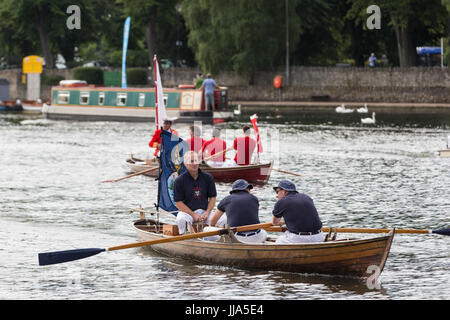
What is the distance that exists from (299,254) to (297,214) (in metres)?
0.82

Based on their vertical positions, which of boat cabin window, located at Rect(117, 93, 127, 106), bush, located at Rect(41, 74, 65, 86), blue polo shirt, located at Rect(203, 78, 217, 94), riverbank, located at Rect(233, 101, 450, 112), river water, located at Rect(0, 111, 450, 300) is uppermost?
bush, located at Rect(41, 74, 65, 86)

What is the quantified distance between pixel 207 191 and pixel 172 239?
1.22 metres

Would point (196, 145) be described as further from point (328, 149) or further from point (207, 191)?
point (328, 149)

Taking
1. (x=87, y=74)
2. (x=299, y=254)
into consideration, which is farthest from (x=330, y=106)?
(x=299, y=254)

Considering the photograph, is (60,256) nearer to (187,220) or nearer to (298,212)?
(187,220)

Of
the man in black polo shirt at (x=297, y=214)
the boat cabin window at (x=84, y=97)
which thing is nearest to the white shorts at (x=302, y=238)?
the man in black polo shirt at (x=297, y=214)

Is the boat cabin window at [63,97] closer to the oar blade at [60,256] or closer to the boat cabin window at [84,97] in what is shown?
the boat cabin window at [84,97]

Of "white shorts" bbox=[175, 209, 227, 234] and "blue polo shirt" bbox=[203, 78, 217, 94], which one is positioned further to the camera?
"blue polo shirt" bbox=[203, 78, 217, 94]

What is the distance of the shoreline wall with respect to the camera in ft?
234

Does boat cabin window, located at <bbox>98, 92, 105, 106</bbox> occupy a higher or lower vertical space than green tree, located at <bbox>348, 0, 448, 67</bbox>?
lower

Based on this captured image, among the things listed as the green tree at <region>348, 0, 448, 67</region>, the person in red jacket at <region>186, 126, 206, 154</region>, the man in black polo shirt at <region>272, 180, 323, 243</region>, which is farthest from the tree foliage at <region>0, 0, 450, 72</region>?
the man in black polo shirt at <region>272, 180, 323, 243</region>

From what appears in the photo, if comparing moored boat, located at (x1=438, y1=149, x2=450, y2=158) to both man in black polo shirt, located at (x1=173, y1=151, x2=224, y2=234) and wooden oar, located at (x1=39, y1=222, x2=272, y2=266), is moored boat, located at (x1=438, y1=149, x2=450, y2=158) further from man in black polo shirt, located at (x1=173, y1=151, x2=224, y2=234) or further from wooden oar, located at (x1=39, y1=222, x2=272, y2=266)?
wooden oar, located at (x1=39, y1=222, x2=272, y2=266)

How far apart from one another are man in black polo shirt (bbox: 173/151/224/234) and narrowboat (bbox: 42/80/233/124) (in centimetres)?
3885

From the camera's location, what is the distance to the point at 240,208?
59.1 feet
